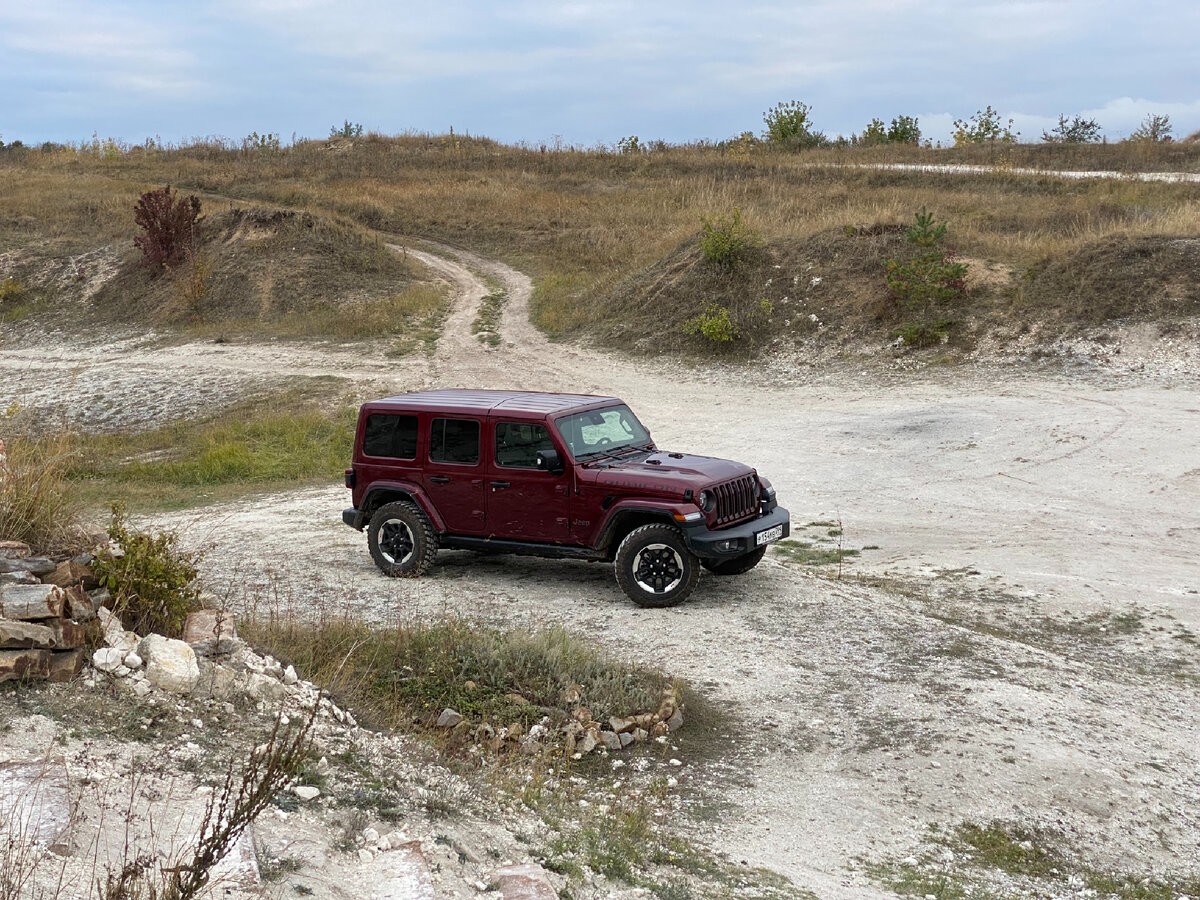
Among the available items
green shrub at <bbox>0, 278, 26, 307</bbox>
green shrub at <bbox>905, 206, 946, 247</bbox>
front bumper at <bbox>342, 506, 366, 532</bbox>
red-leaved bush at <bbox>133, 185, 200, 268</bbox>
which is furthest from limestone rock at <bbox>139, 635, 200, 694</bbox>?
green shrub at <bbox>0, 278, 26, 307</bbox>

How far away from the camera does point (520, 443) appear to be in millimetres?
10609

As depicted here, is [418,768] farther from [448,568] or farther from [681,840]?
[448,568]

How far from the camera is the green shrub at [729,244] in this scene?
28.3 meters

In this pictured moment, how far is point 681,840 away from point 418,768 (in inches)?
58.7

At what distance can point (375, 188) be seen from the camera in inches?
1891

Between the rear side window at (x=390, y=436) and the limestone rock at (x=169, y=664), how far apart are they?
16.5ft

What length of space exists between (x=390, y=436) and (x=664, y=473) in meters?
3.08

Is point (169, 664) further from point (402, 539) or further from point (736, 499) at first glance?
point (736, 499)

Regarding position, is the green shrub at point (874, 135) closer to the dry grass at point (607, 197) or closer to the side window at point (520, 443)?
the dry grass at point (607, 197)

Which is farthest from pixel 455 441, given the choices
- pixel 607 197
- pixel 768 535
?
pixel 607 197

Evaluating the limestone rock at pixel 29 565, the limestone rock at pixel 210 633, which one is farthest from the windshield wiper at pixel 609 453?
the limestone rock at pixel 29 565

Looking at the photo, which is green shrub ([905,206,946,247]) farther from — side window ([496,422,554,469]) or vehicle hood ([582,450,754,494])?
side window ([496,422,554,469])

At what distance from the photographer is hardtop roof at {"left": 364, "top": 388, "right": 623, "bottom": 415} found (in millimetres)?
10797

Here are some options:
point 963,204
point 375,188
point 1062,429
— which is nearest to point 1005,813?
point 1062,429
